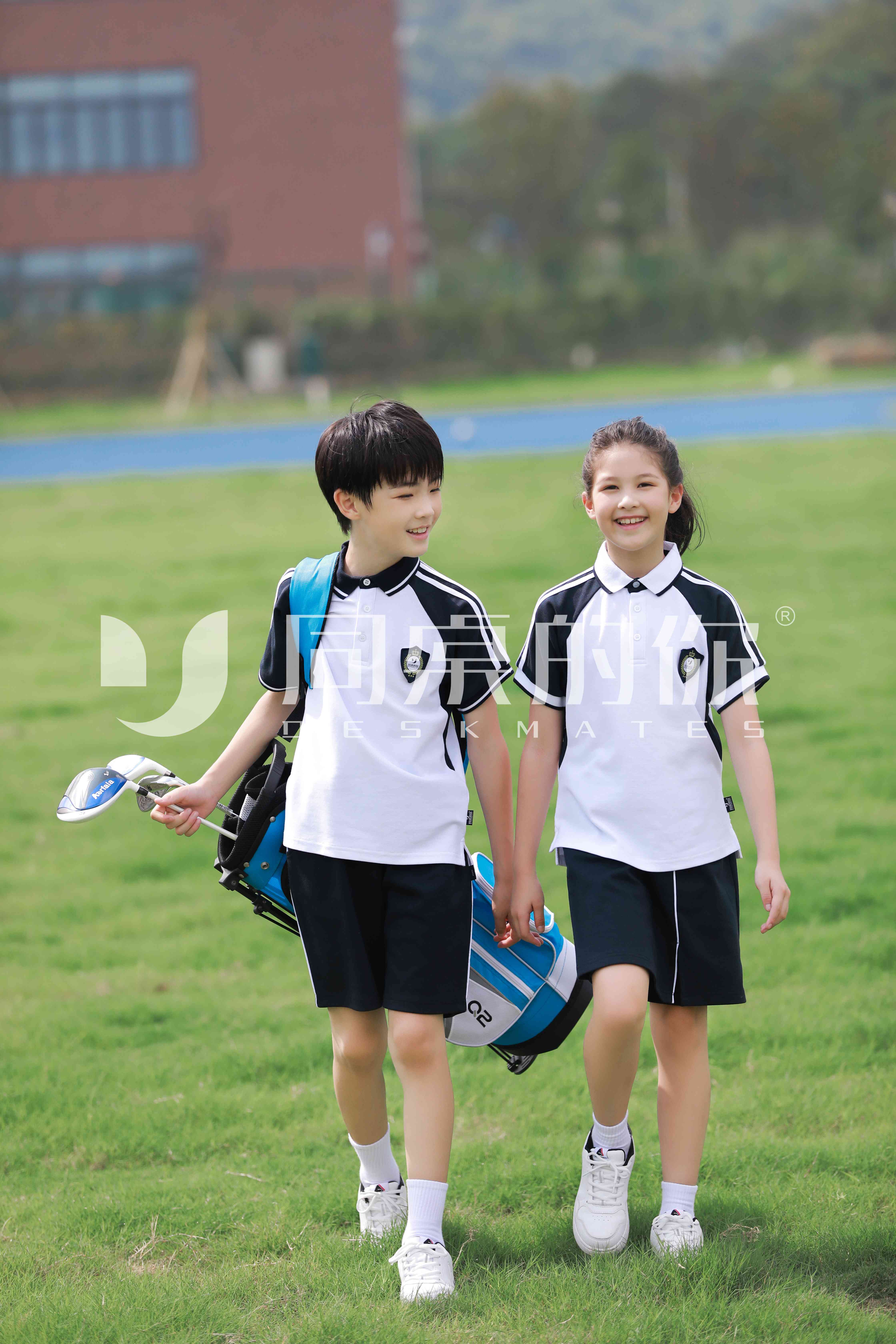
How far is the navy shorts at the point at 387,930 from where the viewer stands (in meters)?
2.27

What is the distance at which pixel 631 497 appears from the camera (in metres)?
2.33

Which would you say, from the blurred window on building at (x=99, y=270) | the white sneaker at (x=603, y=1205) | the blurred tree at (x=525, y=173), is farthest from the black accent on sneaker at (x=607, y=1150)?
the blurred tree at (x=525, y=173)

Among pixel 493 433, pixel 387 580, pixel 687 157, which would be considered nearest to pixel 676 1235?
pixel 387 580

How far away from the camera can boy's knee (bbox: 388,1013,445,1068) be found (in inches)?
89.5

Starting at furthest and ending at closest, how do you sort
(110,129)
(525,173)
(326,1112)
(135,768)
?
1. (525,173)
2. (110,129)
3. (326,1112)
4. (135,768)

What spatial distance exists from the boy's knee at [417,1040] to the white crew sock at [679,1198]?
0.46 meters

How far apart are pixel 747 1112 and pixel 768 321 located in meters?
32.2

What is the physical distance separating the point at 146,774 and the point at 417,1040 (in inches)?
26.1

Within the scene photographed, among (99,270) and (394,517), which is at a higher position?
(99,270)

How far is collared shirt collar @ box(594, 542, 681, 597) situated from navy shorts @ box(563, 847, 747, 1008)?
1.51ft

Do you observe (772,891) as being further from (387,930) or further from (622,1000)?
(387,930)

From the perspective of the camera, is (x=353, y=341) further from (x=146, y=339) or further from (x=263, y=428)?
(x=263, y=428)

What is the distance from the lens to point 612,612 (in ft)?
7.79

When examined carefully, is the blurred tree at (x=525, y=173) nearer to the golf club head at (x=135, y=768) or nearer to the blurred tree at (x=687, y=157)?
the blurred tree at (x=687, y=157)
